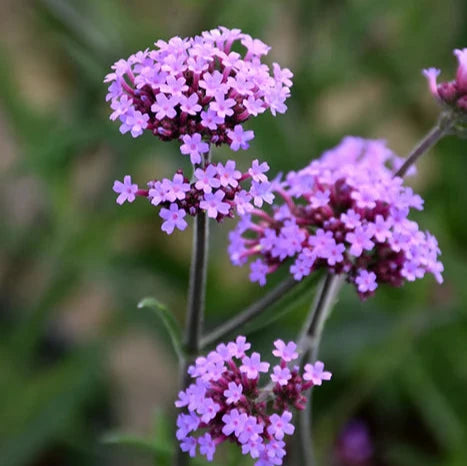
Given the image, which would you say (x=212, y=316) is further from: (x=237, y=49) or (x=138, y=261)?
(x=237, y=49)

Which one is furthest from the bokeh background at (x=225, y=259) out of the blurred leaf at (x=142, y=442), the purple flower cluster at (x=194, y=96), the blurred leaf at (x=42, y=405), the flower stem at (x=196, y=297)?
the purple flower cluster at (x=194, y=96)

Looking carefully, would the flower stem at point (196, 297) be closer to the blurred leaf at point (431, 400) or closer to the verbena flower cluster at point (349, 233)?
the verbena flower cluster at point (349, 233)

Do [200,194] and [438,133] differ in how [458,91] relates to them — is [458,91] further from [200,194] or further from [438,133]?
[200,194]

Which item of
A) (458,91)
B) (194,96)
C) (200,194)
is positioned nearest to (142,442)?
(200,194)

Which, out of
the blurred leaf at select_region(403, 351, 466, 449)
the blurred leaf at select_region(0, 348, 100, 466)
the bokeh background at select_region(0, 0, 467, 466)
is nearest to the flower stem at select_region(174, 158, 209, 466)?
the bokeh background at select_region(0, 0, 467, 466)

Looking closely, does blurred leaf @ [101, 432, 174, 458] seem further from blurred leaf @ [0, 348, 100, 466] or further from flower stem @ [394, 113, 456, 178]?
blurred leaf @ [0, 348, 100, 466]

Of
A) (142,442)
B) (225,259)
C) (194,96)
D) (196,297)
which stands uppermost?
(225,259)
